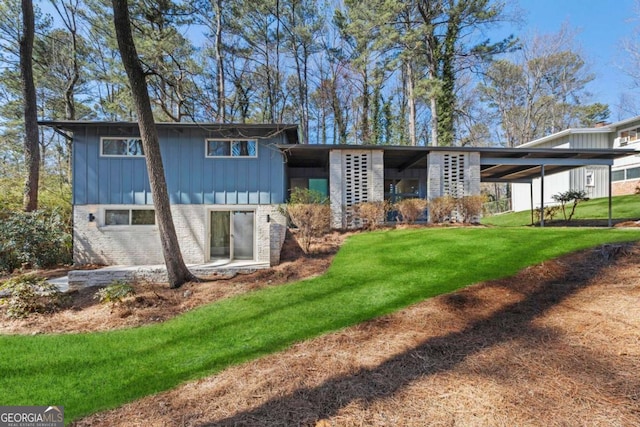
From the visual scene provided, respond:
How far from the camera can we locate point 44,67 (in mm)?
15797

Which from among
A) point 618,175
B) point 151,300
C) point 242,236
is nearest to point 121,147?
point 242,236

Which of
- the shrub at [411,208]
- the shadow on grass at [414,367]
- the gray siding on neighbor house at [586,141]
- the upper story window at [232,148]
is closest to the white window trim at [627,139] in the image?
the gray siding on neighbor house at [586,141]

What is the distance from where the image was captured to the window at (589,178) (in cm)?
1739

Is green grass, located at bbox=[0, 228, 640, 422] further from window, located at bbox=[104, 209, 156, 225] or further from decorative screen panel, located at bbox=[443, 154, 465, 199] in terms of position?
window, located at bbox=[104, 209, 156, 225]

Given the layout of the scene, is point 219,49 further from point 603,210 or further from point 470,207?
point 603,210

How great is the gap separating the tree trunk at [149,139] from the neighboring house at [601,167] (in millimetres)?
18502

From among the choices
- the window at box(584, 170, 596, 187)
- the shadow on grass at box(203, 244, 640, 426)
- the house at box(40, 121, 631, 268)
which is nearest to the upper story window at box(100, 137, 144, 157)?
the house at box(40, 121, 631, 268)

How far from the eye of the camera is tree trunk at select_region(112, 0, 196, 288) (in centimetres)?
599

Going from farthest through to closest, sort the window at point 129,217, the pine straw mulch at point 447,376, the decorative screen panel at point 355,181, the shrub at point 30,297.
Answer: the decorative screen panel at point 355,181 < the window at point 129,217 < the shrub at point 30,297 < the pine straw mulch at point 447,376

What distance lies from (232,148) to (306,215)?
3332 millimetres

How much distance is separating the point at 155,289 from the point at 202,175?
12.9 feet

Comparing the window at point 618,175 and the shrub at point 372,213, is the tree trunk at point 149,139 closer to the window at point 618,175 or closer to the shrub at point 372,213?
the shrub at point 372,213

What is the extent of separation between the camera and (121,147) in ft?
29.6

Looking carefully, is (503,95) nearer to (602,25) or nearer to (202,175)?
(602,25)
